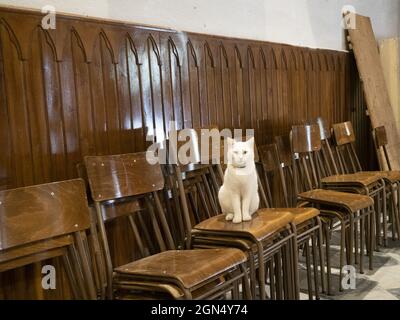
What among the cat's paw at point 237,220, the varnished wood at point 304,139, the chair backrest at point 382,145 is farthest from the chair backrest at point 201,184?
the chair backrest at point 382,145

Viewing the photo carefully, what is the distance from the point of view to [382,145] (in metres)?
3.80

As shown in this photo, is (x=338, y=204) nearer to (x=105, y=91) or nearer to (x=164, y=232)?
(x=164, y=232)

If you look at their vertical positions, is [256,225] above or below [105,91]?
below

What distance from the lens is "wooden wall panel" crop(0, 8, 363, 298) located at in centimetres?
168

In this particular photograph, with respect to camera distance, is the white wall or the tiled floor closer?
the white wall

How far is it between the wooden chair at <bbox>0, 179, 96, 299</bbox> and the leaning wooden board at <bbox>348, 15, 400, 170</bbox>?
3482mm

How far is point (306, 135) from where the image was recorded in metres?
3.15

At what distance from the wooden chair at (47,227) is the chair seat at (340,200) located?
62.7 inches

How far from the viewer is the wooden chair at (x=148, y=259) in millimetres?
1506

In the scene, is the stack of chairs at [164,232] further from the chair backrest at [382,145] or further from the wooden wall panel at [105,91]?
the chair backrest at [382,145]

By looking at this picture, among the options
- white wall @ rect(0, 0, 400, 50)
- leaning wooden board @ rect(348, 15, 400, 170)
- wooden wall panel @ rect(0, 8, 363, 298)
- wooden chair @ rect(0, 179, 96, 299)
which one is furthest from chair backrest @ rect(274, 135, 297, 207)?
wooden chair @ rect(0, 179, 96, 299)

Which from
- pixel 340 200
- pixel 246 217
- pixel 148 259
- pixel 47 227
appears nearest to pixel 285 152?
pixel 340 200

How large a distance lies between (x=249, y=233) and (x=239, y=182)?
0.25 meters

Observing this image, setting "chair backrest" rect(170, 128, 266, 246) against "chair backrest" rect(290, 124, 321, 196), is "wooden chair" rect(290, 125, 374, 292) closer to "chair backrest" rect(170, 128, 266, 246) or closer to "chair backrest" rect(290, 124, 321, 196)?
"chair backrest" rect(290, 124, 321, 196)
